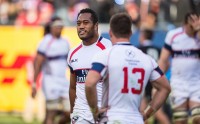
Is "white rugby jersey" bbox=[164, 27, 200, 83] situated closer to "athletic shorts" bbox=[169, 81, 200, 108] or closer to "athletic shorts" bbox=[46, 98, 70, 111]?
"athletic shorts" bbox=[169, 81, 200, 108]

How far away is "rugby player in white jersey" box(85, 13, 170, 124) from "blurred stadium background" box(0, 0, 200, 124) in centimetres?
1263

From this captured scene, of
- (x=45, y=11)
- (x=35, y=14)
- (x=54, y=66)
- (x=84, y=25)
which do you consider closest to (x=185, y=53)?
(x=54, y=66)

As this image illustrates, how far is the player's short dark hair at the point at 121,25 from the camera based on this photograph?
33.2ft

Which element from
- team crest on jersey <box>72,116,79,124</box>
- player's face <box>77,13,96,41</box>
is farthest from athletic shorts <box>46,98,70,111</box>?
player's face <box>77,13,96,41</box>

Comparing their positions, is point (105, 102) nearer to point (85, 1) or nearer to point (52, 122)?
point (52, 122)

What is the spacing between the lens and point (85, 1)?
28484 mm

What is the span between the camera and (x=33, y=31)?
25.8 metres

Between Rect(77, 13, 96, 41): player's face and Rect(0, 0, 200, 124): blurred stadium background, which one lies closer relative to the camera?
Rect(77, 13, 96, 41): player's face

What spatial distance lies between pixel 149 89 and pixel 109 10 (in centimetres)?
863

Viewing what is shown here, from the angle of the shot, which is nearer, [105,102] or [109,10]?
[105,102]

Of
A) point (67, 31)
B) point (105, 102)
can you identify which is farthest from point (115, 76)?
point (67, 31)

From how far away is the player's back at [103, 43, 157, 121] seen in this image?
400 inches

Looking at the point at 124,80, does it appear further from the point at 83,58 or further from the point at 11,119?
the point at 11,119

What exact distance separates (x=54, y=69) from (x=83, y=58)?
6598 mm
